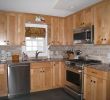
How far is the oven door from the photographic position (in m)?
3.40

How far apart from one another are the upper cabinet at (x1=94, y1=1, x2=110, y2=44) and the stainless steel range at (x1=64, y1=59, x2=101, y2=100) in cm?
66

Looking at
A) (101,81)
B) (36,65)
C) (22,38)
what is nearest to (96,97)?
(101,81)

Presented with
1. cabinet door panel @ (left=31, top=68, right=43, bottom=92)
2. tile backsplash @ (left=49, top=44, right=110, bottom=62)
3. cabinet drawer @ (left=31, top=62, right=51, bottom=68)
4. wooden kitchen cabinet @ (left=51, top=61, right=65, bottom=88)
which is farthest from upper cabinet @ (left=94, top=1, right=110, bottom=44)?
cabinet door panel @ (left=31, top=68, right=43, bottom=92)

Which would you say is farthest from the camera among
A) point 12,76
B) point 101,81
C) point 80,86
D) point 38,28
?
point 38,28

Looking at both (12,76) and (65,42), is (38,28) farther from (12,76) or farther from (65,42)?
(12,76)

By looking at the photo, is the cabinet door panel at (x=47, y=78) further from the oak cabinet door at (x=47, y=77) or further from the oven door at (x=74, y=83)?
the oven door at (x=74, y=83)

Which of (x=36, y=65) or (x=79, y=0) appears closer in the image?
(x=79, y=0)

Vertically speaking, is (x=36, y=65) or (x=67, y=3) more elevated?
(x=67, y=3)

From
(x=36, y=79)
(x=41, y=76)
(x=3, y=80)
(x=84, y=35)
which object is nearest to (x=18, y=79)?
(x=3, y=80)

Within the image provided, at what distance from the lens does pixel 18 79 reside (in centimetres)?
371

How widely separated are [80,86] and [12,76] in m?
1.76

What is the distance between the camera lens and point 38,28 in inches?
184

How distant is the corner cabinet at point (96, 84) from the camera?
8.66 ft

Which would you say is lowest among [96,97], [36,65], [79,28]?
[96,97]
